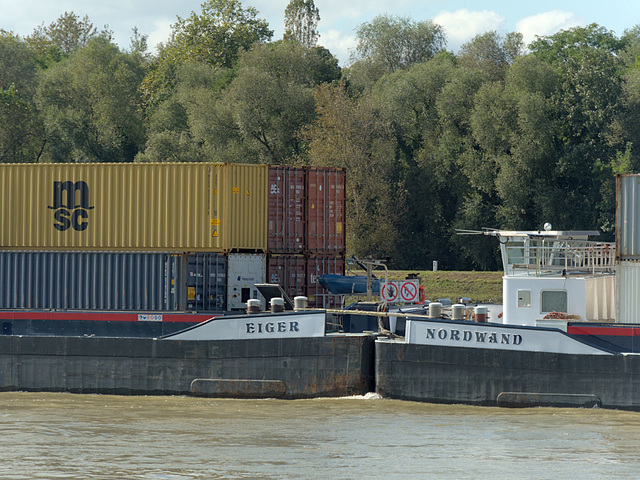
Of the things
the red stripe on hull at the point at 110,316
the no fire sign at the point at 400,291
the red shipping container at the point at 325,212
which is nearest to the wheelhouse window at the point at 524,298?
the no fire sign at the point at 400,291

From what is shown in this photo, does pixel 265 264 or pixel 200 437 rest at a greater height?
pixel 265 264

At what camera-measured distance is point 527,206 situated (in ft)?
174

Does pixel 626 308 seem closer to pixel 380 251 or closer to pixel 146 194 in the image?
pixel 146 194

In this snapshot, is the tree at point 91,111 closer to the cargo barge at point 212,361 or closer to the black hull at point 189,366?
the black hull at point 189,366

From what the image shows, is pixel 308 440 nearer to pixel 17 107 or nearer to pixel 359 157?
pixel 359 157

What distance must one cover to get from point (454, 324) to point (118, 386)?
851 cm

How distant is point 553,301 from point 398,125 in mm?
39192

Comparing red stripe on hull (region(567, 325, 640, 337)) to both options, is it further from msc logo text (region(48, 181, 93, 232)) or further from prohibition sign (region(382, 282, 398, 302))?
msc logo text (region(48, 181, 93, 232))

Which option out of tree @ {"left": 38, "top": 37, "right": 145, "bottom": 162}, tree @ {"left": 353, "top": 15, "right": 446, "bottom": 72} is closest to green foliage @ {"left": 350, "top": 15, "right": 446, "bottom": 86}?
tree @ {"left": 353, "top": 15, "right": 446, "bottom": 72}

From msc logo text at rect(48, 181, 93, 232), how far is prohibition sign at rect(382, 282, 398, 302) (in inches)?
322

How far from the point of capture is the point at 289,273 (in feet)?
76.6

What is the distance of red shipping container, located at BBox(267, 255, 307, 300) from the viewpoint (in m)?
23.1

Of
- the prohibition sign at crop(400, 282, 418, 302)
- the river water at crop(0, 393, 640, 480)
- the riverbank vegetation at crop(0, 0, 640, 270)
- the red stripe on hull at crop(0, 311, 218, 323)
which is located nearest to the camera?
the river water at crop(0, 393, 640, 480)

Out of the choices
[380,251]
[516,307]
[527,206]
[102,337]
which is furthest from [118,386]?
[527,206]
